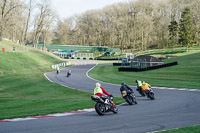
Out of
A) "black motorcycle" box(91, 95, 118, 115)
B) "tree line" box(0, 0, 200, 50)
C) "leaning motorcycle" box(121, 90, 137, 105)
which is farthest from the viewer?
"tree line" box(0, 0, 200, 50)

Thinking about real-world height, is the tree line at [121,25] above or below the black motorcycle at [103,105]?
above

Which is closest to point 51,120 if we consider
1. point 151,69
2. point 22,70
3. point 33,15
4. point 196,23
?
point 151,69

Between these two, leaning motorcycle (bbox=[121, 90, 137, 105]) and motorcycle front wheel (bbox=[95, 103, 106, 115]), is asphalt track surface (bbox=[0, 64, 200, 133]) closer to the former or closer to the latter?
motorcycle front wheel (bbox=[95, 103, 106, 115])

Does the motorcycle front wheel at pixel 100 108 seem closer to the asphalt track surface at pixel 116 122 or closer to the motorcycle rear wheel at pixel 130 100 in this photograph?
the asphalt track surface at pixel 116 122

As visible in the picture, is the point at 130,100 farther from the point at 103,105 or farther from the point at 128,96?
the point at 103,105

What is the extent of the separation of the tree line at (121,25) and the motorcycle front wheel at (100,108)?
73192 mm

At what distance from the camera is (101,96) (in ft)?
49.1

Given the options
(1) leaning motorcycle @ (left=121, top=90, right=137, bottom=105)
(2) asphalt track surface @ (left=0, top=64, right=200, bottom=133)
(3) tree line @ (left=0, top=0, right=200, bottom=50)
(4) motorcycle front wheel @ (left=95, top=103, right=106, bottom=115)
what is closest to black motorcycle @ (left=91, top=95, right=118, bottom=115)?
(4) motorcycle front wheel @ (left=95, top=103, right=106, bottom=115)

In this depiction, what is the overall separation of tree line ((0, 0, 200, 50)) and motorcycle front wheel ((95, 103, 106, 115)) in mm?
73192

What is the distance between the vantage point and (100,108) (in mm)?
14891

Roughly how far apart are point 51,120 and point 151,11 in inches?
4938

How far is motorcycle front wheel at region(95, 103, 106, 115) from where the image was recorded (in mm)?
14719

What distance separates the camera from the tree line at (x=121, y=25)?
95.5 metres

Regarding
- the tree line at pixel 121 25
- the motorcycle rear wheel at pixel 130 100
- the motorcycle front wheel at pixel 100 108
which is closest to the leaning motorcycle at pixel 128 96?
the motorcycle rear wheel at pixel 130 100
